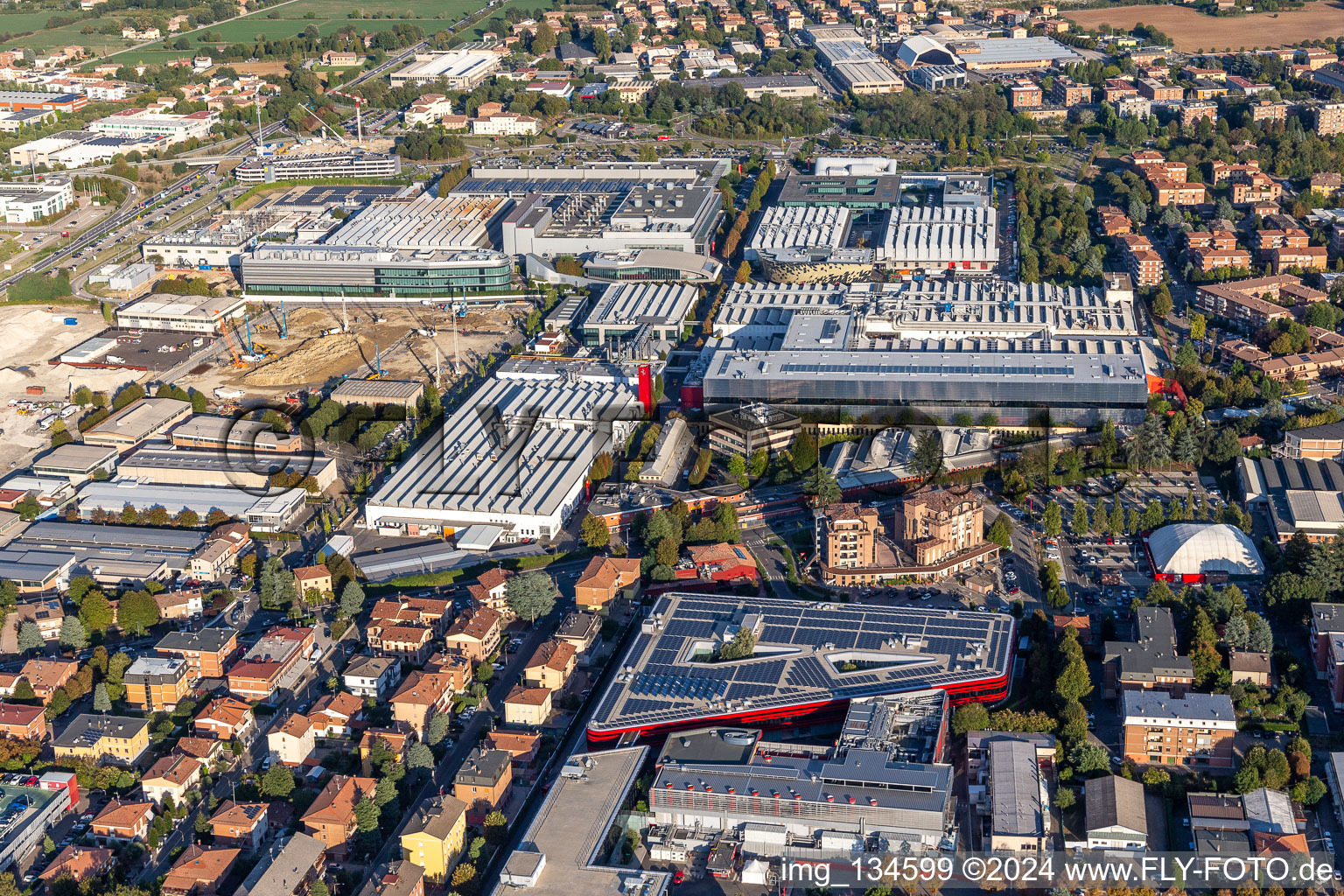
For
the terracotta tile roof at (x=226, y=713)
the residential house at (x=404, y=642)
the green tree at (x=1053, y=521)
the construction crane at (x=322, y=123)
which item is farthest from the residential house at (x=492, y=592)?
the construction crane at (x=322, y=123)

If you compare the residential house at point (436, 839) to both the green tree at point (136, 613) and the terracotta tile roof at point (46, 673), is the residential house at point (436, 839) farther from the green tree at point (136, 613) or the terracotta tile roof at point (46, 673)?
the green tree at point (136, 613)

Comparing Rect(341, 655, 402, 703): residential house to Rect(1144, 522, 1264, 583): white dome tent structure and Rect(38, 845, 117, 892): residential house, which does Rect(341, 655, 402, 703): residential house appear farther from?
Rect(1144, 522, 1264, 583): white dome tent structure

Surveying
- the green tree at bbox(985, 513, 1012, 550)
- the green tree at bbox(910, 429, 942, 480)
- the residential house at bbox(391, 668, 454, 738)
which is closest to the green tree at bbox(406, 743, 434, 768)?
the residential house at bbox(391, 668, 454, 738)

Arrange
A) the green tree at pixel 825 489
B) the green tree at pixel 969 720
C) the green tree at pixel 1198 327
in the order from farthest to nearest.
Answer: the green tree at pixel 1198 327 < the green tree at pixel 825 489 < the green tree at pixel 969 720

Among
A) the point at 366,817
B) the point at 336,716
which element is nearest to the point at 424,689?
the point at 336,716

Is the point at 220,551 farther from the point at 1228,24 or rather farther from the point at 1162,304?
the point at 1228,24

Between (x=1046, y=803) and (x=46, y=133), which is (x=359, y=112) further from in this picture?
A: (x=1046, y=803)
